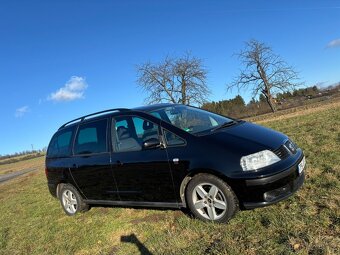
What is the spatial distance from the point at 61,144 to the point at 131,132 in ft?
7.63

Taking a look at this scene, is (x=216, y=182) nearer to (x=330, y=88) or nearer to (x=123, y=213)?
(x=123, y=213)

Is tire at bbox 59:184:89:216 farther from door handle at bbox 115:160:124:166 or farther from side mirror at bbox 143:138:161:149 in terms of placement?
side mirror at bbox 143:138:161:149

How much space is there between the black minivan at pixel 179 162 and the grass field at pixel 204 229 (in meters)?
0.26

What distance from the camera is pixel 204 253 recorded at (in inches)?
168

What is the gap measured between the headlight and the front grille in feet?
0.47

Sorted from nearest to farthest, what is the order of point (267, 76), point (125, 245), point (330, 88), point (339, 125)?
point (125, 245), point (339, 125), point (267, 76), point (330, 88)

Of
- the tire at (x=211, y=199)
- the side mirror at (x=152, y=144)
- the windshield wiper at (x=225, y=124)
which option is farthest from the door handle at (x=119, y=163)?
the windshield wiper at (x=225, y=124)

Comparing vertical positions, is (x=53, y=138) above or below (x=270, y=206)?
above

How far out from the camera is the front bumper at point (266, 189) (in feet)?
15.2

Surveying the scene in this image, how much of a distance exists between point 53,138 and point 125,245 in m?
3.79

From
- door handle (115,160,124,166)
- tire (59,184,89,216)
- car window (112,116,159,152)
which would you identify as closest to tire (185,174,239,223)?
car window (112,116,159,152)

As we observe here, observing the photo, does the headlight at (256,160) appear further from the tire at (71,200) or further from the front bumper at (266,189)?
the tire at (71,200)

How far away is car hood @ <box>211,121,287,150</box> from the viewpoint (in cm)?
495

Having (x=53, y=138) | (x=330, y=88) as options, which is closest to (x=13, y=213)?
(x=53, y=138)
